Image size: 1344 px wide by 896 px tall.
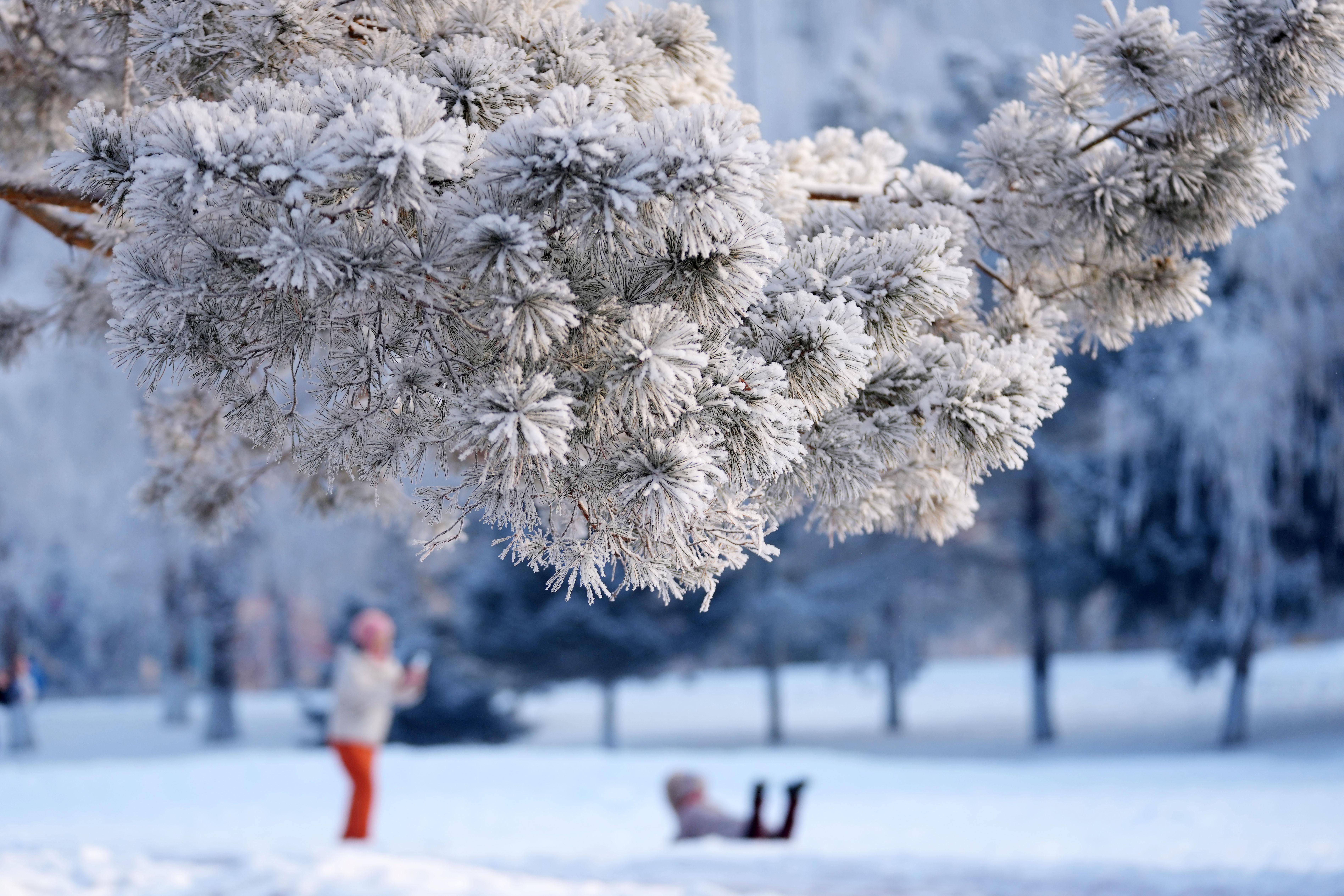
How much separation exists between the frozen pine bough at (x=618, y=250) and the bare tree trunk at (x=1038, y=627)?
11.8 metres

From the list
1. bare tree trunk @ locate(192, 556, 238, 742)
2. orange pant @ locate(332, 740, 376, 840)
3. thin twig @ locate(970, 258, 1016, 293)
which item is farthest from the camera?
bare tree trunk @ locate(192, 556, 238, 742)

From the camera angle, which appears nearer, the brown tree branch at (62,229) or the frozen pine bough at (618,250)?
the frozen pine bough at (618,250)

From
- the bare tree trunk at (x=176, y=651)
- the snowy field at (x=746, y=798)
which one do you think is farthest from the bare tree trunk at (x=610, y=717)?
the bare tree trunk at (x=176, y=651)

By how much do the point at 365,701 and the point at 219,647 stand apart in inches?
426

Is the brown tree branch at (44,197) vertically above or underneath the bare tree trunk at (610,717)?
above

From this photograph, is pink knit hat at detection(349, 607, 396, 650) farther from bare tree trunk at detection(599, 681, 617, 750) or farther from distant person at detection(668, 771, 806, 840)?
bare tree trunk at detection(599, 681, 617, 750)

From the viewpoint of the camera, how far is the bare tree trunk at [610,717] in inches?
615

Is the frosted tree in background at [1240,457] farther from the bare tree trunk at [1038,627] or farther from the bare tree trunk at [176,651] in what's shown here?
the bare tree trunk at [176,651]

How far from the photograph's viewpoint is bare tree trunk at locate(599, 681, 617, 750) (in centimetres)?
1563

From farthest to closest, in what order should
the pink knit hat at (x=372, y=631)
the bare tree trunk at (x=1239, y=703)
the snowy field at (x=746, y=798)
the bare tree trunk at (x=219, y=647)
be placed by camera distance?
the bare tree trunk at (x=219, y=647)
the bare tree trunk at (x=1239, y=703)
the pink knit hat at (x=372, y=631)
the snowy field at (x=746, y=798)

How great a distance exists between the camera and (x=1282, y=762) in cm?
1170

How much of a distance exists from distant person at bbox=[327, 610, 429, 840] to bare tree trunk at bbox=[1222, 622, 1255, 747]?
34.9 ft

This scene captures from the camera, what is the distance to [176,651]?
16141 mm

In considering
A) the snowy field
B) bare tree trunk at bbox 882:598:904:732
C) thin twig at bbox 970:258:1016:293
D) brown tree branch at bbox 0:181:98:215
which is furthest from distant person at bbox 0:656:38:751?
bare tree trunk at bbox 882:598:904:732
